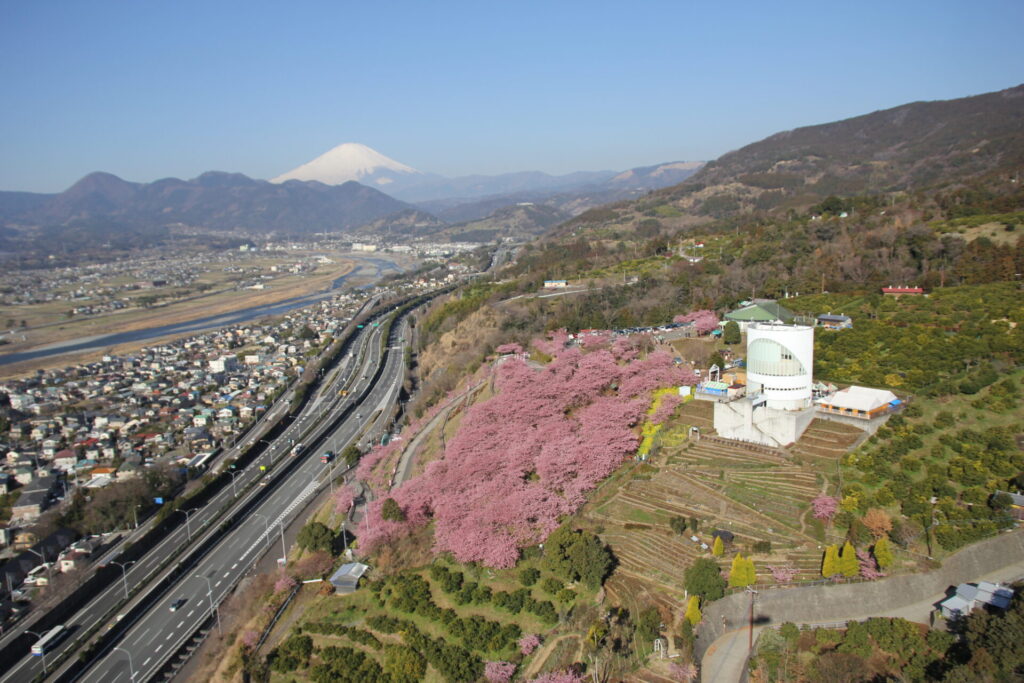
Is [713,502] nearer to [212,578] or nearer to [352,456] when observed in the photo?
[212,578]

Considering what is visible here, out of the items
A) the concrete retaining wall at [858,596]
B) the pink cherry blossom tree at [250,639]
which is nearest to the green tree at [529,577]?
the concrete retaining wall at [858,596]

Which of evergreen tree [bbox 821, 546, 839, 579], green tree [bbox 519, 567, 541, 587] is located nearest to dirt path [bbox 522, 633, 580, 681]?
green tree [bbox 519, 567, 541, 587]

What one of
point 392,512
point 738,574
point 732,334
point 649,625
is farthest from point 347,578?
point 732,334

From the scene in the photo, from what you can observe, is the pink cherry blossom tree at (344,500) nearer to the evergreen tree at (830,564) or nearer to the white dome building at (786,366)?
the white dome building at (786,366)

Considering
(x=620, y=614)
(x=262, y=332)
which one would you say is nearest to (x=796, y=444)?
(x=620, y=614)

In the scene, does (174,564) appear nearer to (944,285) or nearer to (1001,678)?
(1001,678)

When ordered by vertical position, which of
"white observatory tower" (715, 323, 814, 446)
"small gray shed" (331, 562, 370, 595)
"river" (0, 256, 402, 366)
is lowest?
"river" (0, 256, 402, 366)

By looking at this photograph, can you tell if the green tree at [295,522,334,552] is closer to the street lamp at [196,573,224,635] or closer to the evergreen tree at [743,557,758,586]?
→ the street lamp at [196,573,224,635]
